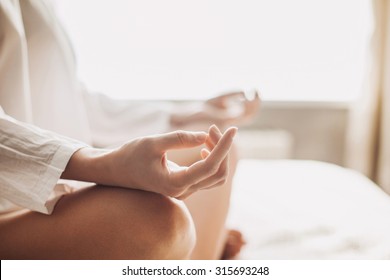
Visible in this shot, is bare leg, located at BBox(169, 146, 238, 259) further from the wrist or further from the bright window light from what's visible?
the bright window light

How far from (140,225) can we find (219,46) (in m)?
1.85

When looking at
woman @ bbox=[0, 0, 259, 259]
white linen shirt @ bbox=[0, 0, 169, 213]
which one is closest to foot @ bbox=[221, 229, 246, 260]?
woman @ bbox=[0, 0, 259, 259]

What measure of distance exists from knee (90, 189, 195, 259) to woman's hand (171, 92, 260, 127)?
688 millimetres

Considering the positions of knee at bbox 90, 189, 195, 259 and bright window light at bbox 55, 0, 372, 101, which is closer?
knee at bbox 90, 189, 195, 259

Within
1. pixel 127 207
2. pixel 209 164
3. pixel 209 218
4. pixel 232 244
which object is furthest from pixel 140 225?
pixel 232 244

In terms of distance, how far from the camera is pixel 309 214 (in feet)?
3.32

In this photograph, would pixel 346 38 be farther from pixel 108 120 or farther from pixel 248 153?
pixel 108 120

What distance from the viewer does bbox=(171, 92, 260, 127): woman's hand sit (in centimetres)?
115

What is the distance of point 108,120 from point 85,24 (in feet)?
3.72

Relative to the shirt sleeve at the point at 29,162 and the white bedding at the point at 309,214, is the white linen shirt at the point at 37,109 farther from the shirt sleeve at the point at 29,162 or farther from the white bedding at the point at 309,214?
the white bedding at the point at 309,214

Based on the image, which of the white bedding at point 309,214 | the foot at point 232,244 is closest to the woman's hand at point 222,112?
the white bedding at point 309,214

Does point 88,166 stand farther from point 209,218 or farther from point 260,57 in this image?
point 260,57

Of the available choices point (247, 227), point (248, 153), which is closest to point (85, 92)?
point (247, 227)

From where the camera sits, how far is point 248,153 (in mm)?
2258
